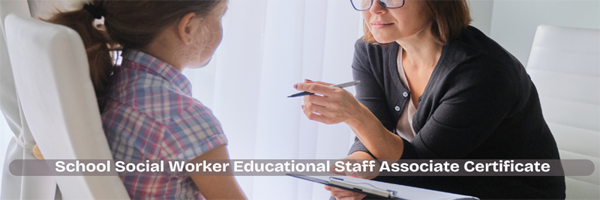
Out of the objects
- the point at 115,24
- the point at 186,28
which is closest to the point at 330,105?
the point at 186,28

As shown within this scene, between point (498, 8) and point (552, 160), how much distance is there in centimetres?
116

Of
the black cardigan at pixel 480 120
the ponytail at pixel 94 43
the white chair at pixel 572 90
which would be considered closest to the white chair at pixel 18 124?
the ponytail at pixel 94 43

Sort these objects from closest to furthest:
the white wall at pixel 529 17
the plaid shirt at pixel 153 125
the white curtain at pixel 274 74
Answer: the plaid shirt at pixel 153 125, the white curtain at pixel 274 74, the white wall at pixel 529 17

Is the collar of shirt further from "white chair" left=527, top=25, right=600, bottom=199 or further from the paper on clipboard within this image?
"white chair" left=527, top=25, right=600, bottom=199

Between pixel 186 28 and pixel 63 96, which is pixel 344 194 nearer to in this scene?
pixel 186 28

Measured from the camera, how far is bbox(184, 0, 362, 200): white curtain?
1457mm

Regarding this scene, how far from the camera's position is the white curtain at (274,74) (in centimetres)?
146

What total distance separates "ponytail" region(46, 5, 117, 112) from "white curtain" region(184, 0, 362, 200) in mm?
618

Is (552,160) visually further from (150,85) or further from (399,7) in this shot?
(150,85)

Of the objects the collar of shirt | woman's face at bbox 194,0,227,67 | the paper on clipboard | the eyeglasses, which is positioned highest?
the eyeglasses

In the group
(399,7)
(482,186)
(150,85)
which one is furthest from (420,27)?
(150,85)

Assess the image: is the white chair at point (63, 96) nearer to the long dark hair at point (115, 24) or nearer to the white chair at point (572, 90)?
the long dark hair at point (115, 24)

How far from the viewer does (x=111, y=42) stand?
78 cm

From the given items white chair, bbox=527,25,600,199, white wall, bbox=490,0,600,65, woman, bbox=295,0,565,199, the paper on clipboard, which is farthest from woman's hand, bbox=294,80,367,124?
white wall, bbox=490,0,600,65
